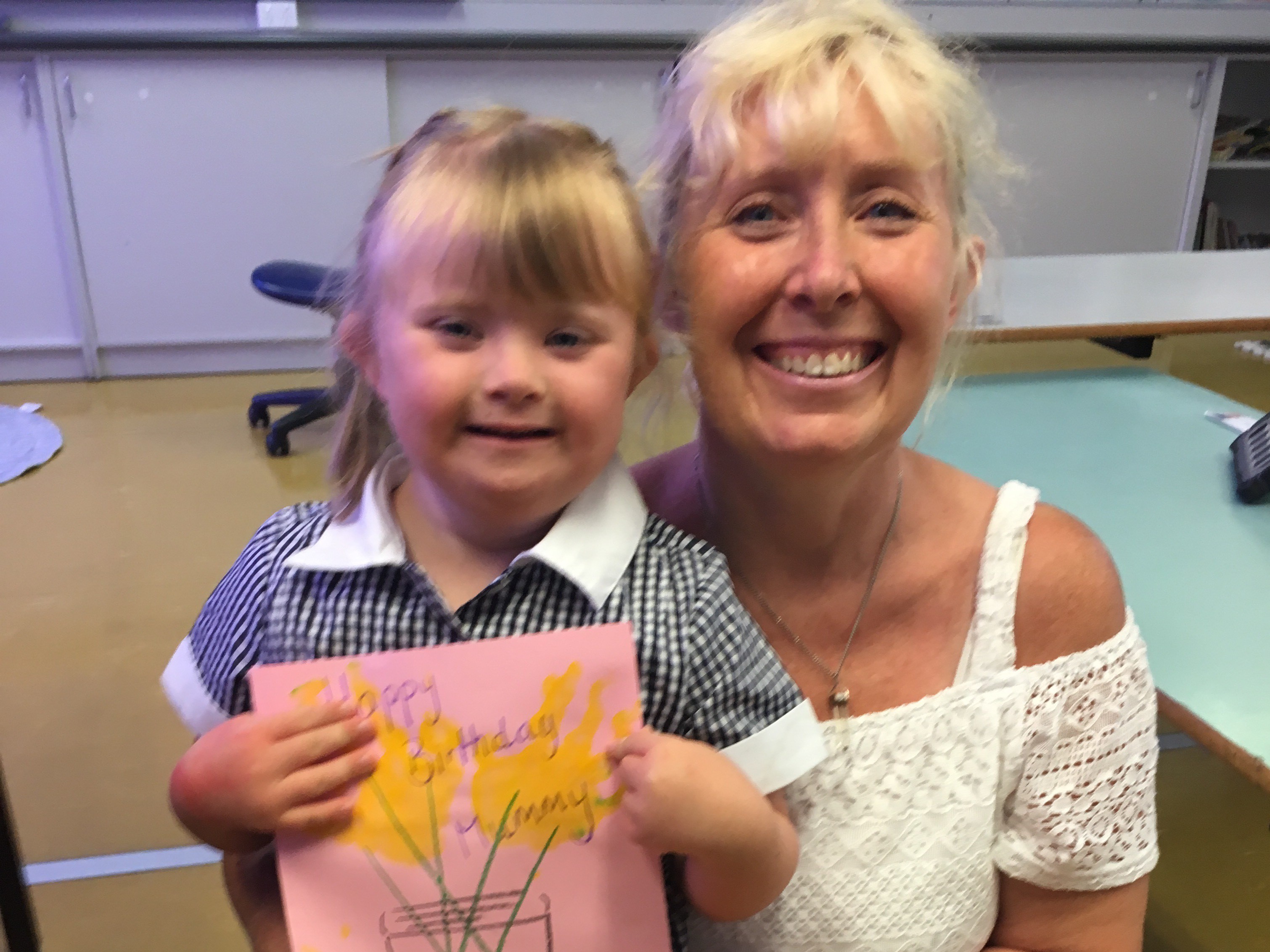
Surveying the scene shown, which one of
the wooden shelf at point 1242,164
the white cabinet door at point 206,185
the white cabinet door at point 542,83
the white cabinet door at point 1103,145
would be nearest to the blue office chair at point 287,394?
the white cabinet door at point 206,185

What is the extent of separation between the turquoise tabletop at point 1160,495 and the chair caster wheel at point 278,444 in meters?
2.03

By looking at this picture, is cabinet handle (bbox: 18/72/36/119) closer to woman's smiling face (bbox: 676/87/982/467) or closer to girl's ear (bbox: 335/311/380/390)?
girl's ear (bbox: 335/311/380/390)

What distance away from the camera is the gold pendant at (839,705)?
2.85 ft

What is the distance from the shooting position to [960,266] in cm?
86

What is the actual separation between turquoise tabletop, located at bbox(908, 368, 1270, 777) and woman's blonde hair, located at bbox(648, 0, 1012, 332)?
16.3 inches

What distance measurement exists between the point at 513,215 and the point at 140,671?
5.66 feet

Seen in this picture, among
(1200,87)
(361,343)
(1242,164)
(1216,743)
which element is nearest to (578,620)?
(361,343)

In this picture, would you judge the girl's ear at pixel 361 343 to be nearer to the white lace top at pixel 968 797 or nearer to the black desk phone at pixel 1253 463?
the white lace top at pixel 968 797

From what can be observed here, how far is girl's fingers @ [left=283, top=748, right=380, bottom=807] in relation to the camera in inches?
26.7

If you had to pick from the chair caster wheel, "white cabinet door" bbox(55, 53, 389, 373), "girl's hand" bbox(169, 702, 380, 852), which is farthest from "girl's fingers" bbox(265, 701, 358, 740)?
"white cabinet door" bbox(55, 53, 389, 373)

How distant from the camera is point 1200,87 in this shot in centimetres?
436

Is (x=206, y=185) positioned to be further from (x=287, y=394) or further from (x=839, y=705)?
(x=839, y=705)

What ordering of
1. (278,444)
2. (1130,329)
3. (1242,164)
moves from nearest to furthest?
1. (1130,329)
2. (278,444)
3. (1242,164)

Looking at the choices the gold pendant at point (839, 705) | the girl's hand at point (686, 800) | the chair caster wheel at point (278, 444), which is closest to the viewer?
the girl's hand at point (686, 800)
